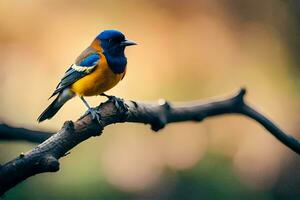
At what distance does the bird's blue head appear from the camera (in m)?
2.56

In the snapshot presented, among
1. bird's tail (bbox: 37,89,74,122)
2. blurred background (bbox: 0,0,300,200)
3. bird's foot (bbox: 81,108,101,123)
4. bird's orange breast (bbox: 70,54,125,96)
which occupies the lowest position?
blurred background (bbox: 0,0,300,200)

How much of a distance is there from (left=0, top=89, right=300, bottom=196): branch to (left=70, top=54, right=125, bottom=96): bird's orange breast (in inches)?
11.4

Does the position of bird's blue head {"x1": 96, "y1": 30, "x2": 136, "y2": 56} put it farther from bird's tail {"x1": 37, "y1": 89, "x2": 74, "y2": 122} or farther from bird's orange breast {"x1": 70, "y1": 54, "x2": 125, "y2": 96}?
bird's tail {"x1": 37, "y1": 89, "x2": 74, "y2": 122}

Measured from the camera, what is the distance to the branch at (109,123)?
1.63 m

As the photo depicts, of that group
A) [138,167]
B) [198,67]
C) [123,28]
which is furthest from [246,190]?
[123,28]

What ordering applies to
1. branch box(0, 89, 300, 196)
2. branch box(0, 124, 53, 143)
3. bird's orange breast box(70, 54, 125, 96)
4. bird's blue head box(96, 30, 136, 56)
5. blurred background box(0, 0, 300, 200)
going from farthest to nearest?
1. blurred background box(0, 0, 300, 200)
2. bird's blue head box(96, 30, 136, 56)
3. bird's orange breast box(70, 54, 125, 96)
4. branch box(0, 124, 53, 143)
5. branch box(0, 89, 300, 196)

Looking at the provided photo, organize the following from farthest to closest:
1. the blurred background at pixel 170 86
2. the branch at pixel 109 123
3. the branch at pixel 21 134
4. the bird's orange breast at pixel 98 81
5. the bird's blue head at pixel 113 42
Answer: the blurred background at pixel 170 86 → the bird's blue head at pixel 113 42 → the bird's orange breast at pixel 98 81 → the branch at pixel 21 134 → the branch at pixel 109 123

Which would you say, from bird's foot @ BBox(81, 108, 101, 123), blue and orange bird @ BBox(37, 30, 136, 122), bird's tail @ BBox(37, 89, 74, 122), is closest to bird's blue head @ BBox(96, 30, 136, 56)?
blue and orange bird @ BBox(37, 30, 136, 122)

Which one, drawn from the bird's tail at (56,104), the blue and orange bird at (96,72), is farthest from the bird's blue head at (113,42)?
the bird's tail at (56,104)

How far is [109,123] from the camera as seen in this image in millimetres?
2016

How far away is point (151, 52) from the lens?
531cm

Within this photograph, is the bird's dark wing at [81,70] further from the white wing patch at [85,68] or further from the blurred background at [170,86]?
the blurred background at [170,86]

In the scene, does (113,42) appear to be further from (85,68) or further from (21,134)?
(21,134)

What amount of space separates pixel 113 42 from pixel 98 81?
0.69 ft
